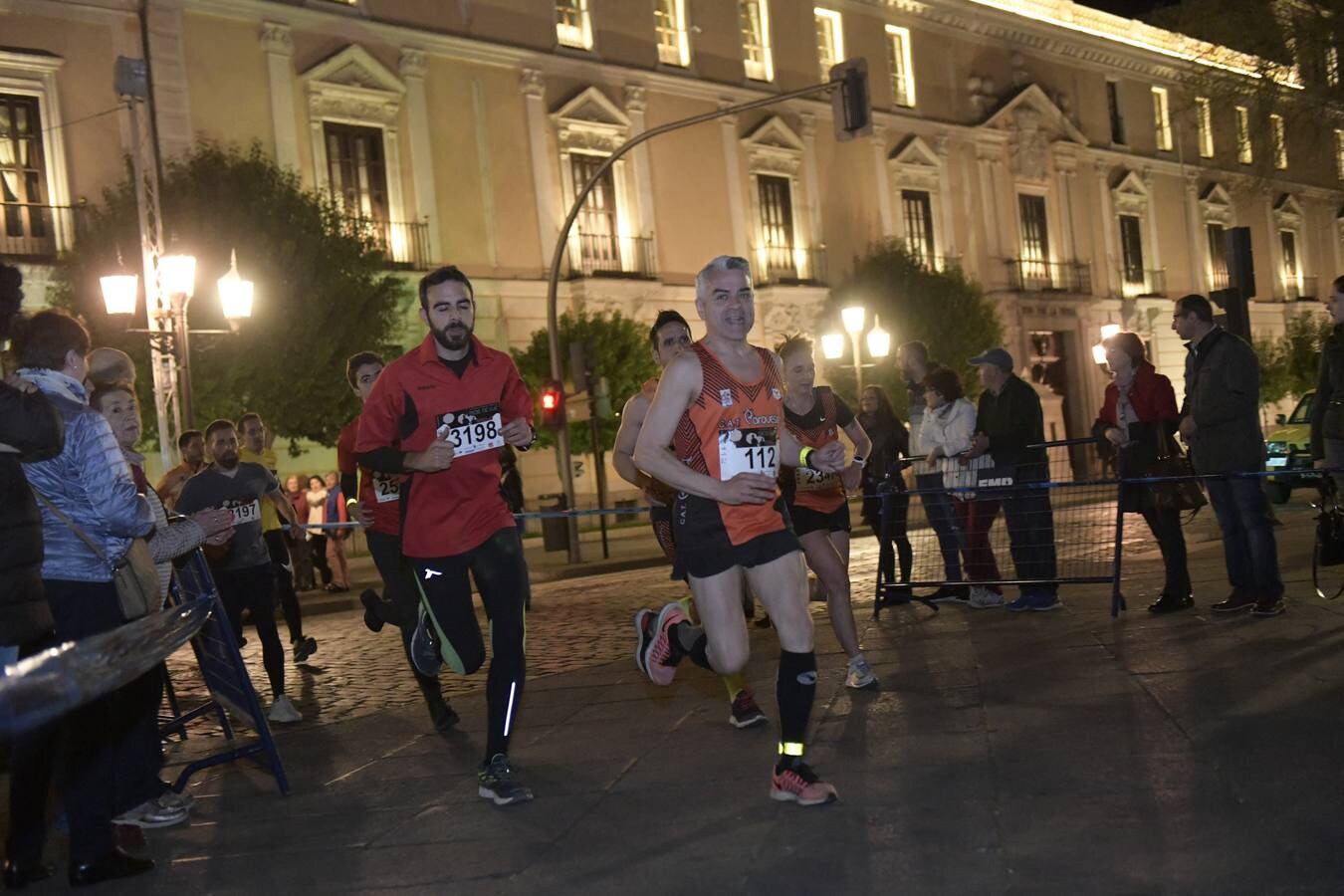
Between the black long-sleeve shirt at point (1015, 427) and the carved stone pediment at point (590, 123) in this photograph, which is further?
the carved stone pediment at point (590, 123)

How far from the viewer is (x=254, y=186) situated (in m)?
24.5

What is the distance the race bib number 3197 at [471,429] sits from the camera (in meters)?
6.43

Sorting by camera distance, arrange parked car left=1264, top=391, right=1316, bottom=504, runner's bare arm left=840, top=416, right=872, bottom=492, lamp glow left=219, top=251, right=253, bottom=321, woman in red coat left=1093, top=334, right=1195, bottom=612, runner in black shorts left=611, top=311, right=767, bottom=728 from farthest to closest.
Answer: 1. parked car left=1264, top=391, right=1316, bottom=504
2. lamp glow left=219, top=251, right=253, bottom=321
3. woman in red coat left=1093, top=334, right=1195, bottom=612
4. runner's bare arm left=840, top=416, right=872, bottom=492
5. runner in black shorts left=611, top=311, right=767, bottom=728

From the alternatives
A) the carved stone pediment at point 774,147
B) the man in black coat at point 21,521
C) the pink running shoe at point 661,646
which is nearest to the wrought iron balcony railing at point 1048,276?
the carved stone pediment at point 774,147

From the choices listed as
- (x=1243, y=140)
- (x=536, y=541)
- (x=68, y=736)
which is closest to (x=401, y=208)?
(x=536, y=541)

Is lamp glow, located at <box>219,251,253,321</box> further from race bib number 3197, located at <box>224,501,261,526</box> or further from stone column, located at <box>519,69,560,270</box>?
stone column, located at <box>519,69,560,270</box>

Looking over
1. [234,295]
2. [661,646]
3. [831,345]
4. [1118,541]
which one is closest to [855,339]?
[831,345]

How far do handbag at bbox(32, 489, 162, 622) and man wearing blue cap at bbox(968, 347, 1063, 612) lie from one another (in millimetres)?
6592

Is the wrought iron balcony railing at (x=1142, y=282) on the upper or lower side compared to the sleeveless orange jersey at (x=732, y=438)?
upper

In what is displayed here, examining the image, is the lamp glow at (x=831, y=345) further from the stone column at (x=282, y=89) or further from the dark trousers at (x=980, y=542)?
the dark trousers at (x=980, y=542)

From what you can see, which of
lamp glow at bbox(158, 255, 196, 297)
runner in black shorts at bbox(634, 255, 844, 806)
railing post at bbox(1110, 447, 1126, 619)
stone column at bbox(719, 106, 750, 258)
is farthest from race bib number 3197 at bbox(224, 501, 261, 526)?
stone column at bbox(719, 106, 750, 258)

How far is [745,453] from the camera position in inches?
226

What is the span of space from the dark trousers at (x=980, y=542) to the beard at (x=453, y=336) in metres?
5.48

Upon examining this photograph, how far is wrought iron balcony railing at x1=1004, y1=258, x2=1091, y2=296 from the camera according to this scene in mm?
43500
